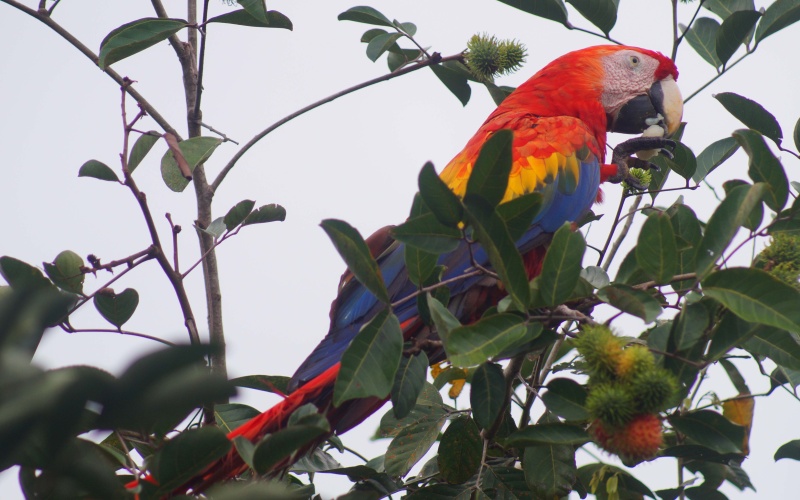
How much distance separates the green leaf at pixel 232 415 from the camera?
1.44 m

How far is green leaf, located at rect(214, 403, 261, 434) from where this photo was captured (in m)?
1.44

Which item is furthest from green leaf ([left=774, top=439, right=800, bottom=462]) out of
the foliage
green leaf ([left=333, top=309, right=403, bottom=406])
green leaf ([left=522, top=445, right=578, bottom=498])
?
green leaf ([left=333, top=309, right=403, bottom=406])

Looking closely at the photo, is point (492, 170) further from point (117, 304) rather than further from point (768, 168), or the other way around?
point (117, 304)

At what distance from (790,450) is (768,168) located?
83cm

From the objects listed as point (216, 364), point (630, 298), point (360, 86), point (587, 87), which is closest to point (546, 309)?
point (630, 298)

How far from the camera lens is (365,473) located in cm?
136

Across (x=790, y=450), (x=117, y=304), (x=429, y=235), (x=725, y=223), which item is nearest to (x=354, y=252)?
(x=429, y=235)

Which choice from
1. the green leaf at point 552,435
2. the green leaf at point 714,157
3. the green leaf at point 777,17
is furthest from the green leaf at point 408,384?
the green leaf at point 777,17

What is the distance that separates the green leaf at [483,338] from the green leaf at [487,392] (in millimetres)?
218

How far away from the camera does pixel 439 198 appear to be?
93 cm

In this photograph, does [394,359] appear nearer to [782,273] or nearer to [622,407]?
[622,407]

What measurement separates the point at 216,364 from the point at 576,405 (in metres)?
0.69

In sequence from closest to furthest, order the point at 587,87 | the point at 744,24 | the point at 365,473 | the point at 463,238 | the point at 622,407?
the point at 622,407 < the point at 463,238 < the point at 365,473 < the point at 744,24 < the point at 587,87

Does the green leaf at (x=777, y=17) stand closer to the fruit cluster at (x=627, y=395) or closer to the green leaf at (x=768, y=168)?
the green leaf at (x=768, y=168)
